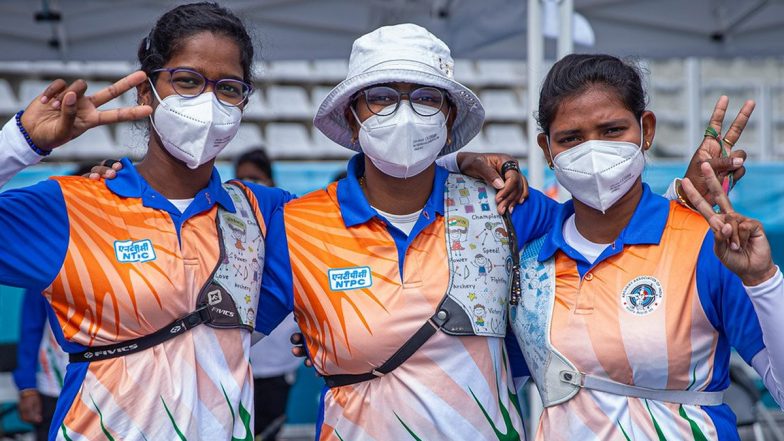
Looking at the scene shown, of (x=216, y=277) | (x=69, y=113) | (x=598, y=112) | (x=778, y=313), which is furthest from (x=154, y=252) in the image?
(x=778, y=313)

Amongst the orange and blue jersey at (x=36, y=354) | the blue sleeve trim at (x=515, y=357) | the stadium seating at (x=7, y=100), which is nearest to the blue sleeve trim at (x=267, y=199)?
the blue sleeve trim at (x=515, y=357)

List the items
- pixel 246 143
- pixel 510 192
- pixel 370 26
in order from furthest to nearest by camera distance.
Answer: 1. pixel 246 143
2. pixel 370 26
3. pixel 510 192

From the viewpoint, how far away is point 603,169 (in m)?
2.61

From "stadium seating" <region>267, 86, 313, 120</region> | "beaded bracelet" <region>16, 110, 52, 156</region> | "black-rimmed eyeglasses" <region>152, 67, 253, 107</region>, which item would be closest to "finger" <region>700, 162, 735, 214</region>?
"black-rimmed eyeglasses" <region>152, 67, 253, 107</region>

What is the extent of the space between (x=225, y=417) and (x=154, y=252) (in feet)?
1.66

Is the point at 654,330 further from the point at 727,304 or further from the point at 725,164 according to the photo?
the point at 725,164

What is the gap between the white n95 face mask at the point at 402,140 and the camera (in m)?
2.79

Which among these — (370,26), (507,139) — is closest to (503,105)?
(507,139)

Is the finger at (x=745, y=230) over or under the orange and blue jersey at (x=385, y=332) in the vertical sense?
over

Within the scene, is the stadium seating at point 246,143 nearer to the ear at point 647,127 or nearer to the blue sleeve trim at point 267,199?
the blue sleeve trim at point 267,199

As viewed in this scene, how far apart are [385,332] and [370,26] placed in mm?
3811

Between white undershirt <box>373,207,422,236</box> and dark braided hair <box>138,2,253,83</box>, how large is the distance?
596mm

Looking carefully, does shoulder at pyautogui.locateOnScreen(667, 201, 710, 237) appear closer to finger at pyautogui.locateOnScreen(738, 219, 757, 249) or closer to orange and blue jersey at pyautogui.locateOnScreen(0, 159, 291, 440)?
finger at pyautogui.locateOnScreen(738, 219, 757, 249)

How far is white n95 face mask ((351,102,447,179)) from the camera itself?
279 centimetres
